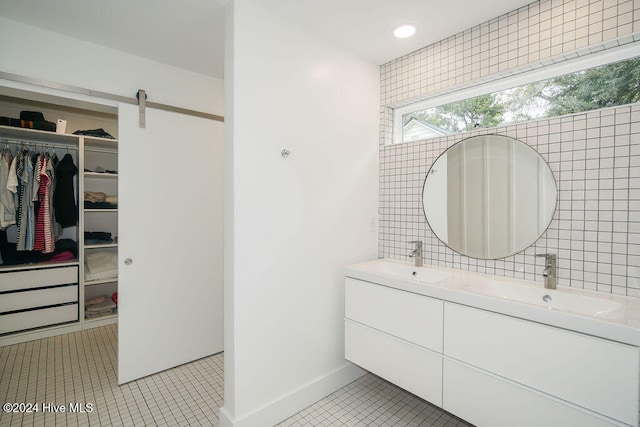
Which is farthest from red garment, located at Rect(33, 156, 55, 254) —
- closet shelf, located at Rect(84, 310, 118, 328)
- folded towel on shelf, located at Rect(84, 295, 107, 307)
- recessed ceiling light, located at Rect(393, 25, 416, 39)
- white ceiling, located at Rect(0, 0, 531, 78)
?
recessed ceiling light, located at Rect(393, 25, 416, 39)

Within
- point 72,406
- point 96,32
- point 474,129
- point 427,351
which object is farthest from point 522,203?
point 72,406

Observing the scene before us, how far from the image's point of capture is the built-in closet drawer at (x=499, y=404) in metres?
1.20

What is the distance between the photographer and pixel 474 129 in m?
1.98

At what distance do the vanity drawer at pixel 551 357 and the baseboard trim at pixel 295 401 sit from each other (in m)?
0.97

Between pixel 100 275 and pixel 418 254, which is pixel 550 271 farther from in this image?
pixel 100 275

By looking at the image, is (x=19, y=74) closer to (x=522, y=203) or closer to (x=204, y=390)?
(x=204, y=390)

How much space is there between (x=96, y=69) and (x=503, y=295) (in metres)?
3.13

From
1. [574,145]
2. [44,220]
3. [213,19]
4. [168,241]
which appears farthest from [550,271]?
[44,220]

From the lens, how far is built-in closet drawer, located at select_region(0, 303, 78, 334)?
9.04 ft

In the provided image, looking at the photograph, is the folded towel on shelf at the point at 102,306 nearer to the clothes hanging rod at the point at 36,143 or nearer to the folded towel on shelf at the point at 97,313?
the folded towel on shelf at the point at 97,313

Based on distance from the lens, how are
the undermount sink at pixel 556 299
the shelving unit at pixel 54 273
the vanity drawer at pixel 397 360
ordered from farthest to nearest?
the shelving unit at pixel 54 273 → the vanity drawer at pixel 397 360 → the undermount sink at pixel 556 299

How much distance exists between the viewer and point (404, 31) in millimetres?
1978

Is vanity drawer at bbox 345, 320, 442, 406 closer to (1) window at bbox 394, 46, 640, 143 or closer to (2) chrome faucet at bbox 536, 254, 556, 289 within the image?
(2) chrome faucet at bbox 536, 254, 556, 289

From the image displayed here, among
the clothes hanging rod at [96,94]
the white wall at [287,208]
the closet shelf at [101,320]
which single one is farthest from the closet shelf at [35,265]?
the white wall at [287,208]
